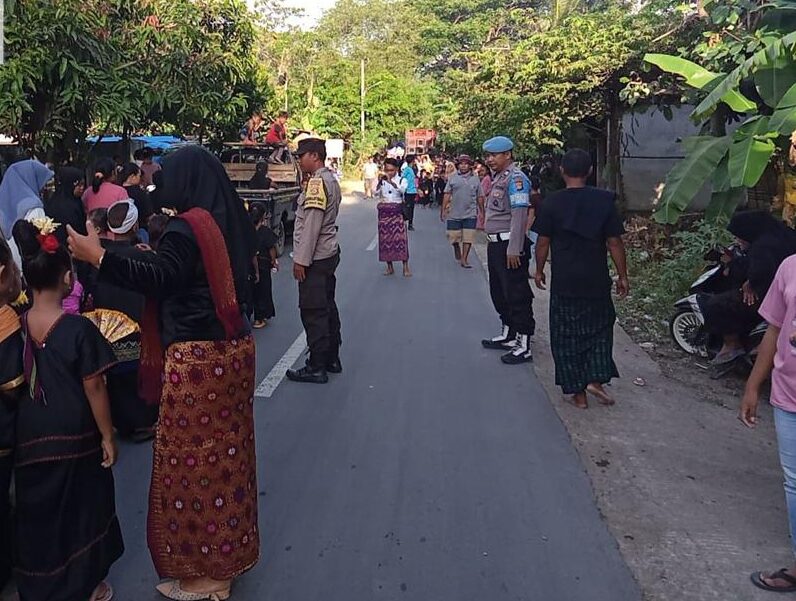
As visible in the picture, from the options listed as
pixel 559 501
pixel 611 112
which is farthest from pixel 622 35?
pixel 559 501

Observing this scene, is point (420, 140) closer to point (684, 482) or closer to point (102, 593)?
point (684, 482)

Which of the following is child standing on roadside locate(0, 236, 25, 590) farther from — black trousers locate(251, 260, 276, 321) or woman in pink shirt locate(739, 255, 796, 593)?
black trousers locate(251, 260, 276, 321)

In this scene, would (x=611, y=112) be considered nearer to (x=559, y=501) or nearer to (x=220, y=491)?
(x=559, y=501)

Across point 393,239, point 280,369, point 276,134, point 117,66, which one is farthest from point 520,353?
point 276,134

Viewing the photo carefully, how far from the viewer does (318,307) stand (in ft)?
19.9

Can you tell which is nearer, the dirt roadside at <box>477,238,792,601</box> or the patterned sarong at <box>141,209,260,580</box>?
the patterned sarong at <box>141,209,260,580</box>

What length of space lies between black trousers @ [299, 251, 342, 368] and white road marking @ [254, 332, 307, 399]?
1.11 ft

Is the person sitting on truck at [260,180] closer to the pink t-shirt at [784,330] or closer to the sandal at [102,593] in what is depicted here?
the sandal at [102,593]

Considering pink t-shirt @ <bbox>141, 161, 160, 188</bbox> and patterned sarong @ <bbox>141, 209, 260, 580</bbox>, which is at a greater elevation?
pink t-shirt @ <bbox>141, 161, 160, 188</bbox>

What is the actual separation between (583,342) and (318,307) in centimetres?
208

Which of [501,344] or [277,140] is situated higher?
[277,140]

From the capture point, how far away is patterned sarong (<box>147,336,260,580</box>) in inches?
115

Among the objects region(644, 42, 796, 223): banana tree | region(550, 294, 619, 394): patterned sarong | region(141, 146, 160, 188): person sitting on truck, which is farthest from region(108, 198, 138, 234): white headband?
region(141, 146, 160, 188): person sitting on truck

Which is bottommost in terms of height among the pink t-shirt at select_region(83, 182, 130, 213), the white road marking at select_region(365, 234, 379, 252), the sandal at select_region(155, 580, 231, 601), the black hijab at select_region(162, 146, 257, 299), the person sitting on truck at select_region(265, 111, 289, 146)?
the white road marking at select_region(365, 234, 379, 252)
